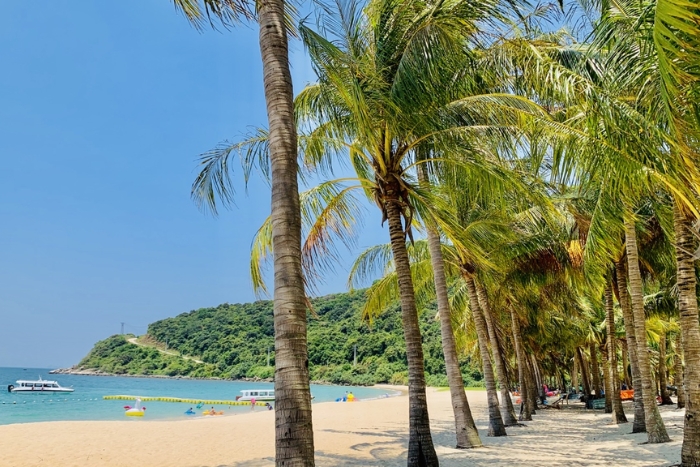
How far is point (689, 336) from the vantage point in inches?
274

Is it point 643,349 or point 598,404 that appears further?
point 598,404

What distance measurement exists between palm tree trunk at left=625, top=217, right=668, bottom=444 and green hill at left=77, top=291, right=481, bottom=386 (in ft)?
114

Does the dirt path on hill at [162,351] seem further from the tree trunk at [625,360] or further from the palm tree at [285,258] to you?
the palm tree at [285,258]

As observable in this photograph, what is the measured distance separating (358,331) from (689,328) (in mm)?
57536

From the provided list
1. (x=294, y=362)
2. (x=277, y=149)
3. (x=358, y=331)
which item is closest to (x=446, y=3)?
(x=277, y=149)

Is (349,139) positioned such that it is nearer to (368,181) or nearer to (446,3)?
(368,181)

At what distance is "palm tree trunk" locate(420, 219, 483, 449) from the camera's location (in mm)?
9984

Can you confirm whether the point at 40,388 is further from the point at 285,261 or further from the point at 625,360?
the point at 285,261

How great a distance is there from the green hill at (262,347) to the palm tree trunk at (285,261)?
134ft

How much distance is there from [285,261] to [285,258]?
1.0 inches

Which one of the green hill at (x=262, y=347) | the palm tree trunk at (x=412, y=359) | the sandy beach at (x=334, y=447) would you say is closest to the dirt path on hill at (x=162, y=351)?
the green hill at (x=262, y=347)

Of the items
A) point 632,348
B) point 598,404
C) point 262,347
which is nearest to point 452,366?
point 632,348

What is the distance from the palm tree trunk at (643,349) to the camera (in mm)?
9836

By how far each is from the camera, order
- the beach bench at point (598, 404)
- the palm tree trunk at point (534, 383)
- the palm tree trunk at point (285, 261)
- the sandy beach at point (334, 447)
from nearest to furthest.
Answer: the palm tree trunk at point (285, 261) < the sandy beach at point (334, 447) < the beach bench at point (598, 404) < the palm tree trunk at point (534, 383)
